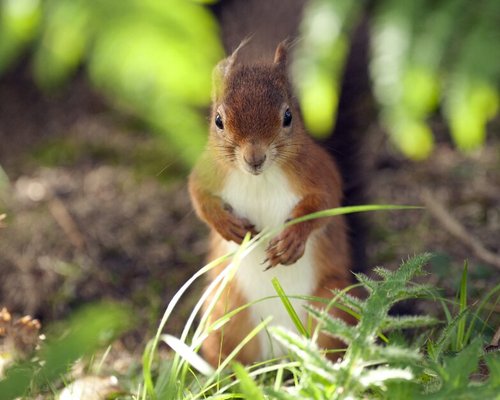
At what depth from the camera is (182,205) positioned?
2.86 metres

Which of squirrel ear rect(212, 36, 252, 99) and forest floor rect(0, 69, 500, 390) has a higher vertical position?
squirrel ear rect(212, 36, 252, 99)

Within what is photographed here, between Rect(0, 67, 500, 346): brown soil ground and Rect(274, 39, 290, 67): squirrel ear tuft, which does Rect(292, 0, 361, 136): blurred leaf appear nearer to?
Rect(0, 67, 500, 346): brown soil ground

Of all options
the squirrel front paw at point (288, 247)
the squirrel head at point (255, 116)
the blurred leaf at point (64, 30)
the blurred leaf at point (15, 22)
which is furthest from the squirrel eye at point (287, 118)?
the blurred leaf at point (15, 22)

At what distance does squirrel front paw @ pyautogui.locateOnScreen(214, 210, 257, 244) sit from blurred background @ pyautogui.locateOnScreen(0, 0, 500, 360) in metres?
0.24

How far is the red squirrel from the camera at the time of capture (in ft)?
5.43

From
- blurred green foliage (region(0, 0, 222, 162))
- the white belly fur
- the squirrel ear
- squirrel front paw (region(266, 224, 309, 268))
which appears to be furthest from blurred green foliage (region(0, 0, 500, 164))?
squirrel front paw (region(266, 224, 309, 268))

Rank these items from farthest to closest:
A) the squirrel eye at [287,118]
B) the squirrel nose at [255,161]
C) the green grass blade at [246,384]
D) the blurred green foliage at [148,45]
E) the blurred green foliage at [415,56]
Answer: the blurred green foliage at [415,56], the blurred green foliage at [148,45], the squirrel eye at [287,118], the squirrel nose at [255,161], the green grass blade at [246,384]

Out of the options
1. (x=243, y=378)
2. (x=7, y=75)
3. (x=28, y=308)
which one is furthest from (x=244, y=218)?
(x=7, y=75)

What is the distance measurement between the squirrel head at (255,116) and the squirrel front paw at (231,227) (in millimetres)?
139

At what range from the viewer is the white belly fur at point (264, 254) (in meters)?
1.80

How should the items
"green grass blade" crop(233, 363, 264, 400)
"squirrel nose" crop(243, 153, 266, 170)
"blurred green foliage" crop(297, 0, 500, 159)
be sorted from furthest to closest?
"blurred green foliage" crop(297, 0, 500, 159)
"squirrel nose" crop(243, 153, 266, 170)
"green grass blade" crop(233, 363, 264, 400)

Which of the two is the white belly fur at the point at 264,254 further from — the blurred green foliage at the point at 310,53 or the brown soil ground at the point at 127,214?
the brown soil ground at the point at 127,214

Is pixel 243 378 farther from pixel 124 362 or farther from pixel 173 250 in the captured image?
pixel 173 250

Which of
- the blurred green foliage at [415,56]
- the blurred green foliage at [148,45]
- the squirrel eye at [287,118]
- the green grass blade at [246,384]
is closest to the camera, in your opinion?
the green grass blade at [246,384]
